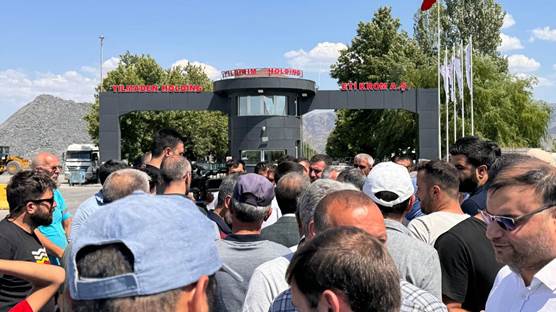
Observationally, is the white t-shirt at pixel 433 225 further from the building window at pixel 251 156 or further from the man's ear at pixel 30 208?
the building window at pixel 251 156

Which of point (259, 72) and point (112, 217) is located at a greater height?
point (259, 72)

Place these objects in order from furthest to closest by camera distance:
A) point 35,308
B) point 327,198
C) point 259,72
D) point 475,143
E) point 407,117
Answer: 1. point 407,117
2. point 259,72
3. point 475,143
4. point 327,198
5. point 35,308

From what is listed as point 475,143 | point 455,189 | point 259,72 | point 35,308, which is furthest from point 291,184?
point 259,72

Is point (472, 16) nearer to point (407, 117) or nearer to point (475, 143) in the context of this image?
point (407, 117)

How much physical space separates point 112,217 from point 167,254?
0.17 metres

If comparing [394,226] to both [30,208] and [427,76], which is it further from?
[427,76]

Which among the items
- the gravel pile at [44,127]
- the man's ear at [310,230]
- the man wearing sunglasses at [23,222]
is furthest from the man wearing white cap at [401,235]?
the gravel pile at [44,127]

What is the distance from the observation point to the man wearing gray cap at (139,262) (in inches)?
49.3

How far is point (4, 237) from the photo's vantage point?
3.84 metres

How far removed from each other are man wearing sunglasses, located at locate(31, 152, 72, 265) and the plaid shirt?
2537mm

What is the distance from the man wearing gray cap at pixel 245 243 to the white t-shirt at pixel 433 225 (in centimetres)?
103

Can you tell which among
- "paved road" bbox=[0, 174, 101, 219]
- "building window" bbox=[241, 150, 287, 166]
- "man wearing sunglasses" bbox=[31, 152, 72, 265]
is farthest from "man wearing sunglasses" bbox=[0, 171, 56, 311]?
"building window" bbox=[241, 150, 287, 166]

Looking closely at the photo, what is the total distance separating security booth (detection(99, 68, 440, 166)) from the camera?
34.1 metres

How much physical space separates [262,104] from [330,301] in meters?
33.2
